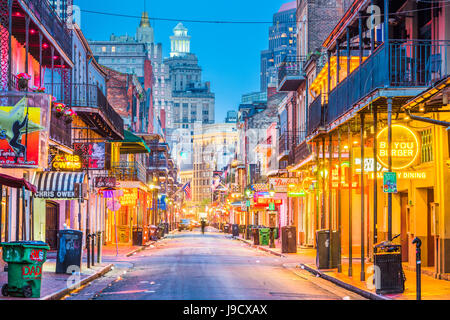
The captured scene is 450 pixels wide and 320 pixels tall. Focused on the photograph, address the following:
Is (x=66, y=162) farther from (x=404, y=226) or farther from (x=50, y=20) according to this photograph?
(x=404, y=226)

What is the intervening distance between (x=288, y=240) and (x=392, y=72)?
59.9ft

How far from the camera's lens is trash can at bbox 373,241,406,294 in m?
16.5

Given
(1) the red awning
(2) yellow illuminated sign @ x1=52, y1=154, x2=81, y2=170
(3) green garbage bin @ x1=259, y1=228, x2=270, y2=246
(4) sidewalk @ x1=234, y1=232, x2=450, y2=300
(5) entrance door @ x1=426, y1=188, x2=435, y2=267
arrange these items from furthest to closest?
(3) green garbage bin @ x1=259, y1=228, x2=270, y2=246, (2) yellow illuminated sign @ x1=52, y1=154, x2=81, y2=170, (5) entrance door @ x1=426, y1=188, x2=435, y2=267, (1) the red awning, (4) sidewalk @ x1=234, y1=232, x2=450, y2=300

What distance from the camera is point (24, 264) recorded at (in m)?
14.9

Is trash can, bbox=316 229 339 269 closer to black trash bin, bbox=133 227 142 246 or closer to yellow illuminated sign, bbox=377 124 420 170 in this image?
yellow illuminated sign, bbox=377 124 420 170

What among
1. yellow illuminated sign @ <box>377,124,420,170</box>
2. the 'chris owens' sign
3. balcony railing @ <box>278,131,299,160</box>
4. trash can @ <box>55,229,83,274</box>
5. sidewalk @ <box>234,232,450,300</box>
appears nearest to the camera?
sidewalk @ <box>234,232,450,300</box>

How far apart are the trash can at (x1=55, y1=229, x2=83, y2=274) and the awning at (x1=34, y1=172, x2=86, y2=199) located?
441 centimetres

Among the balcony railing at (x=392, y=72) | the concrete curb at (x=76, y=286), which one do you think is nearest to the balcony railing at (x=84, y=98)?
the concrete curb at (x=76, y=286)

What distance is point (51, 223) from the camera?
36.3m

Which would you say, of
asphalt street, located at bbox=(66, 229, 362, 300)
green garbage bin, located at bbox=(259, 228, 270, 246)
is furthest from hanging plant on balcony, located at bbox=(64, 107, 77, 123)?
green garbage bin, located at bbox=(259, 228, 270, 246)
